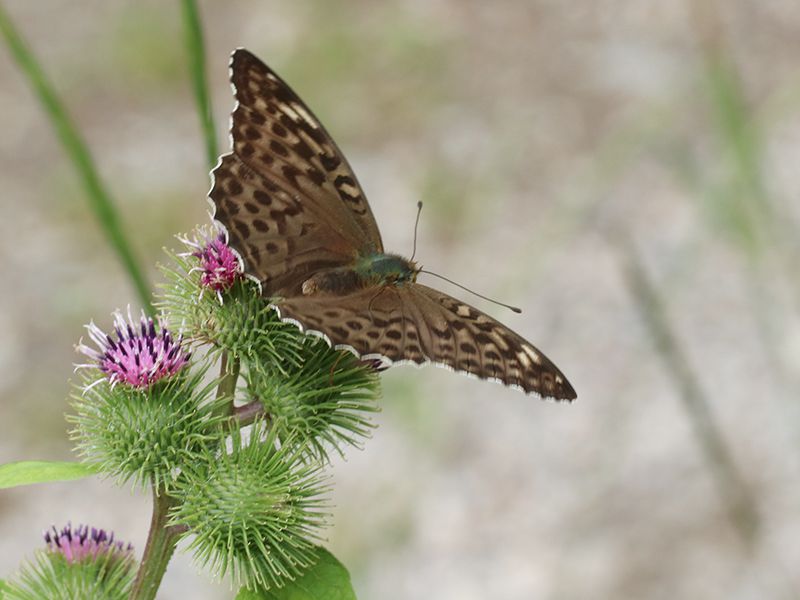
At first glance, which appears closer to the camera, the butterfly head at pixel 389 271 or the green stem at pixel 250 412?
the green stem at pixel 250 412

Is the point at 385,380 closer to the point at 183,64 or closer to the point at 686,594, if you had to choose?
A: the point at 686,594

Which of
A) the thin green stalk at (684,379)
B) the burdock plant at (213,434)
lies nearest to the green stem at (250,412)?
the burdock plant at (213,434)

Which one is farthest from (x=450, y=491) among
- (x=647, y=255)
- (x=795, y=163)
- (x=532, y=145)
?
(x=795, y=163)

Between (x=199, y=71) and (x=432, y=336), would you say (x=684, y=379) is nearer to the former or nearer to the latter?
(x=432, y=336)

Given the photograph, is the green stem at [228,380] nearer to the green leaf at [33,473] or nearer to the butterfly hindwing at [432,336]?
the butterfly hindwing at [432,336]

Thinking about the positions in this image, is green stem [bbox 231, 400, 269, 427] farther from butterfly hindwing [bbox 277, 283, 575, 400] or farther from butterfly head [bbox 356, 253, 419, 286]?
butterfly head [bbox 356, 253, 419, 286]

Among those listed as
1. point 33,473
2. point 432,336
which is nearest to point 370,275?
point 432,336
